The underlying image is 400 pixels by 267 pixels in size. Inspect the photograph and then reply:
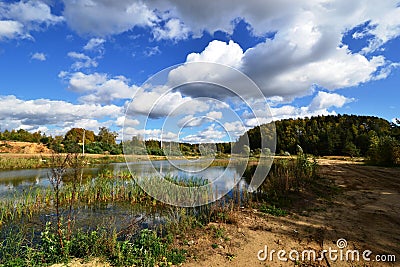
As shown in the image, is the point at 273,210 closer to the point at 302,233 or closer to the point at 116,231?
the point at 302,233

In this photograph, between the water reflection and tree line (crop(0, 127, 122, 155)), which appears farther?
tree line (crop(0, 127, 122, 155))

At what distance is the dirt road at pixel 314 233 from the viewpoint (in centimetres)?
422

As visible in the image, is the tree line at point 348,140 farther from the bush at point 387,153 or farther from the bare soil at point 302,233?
the bare soil at point 302,233

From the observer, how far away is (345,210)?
672 cm

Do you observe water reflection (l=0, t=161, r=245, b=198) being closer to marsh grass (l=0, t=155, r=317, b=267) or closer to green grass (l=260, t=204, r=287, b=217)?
marsh grass (l=0, t=155, r=317, b=267)

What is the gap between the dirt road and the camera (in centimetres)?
422

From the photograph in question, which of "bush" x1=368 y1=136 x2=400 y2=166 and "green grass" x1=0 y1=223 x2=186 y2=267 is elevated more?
"bush" x1=368 y1=136 x2=400 y2=166

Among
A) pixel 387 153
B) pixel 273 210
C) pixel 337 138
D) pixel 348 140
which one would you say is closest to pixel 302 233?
pixel 273 210

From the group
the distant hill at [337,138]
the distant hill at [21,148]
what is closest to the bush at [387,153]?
the distant hill at [337,138]

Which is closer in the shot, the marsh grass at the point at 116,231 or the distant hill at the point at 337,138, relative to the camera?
the marsh grass at the point at 116,231

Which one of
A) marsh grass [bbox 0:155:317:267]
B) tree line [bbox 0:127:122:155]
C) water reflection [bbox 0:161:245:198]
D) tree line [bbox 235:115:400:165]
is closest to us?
marsh grass [bbox 0:155:317:267]

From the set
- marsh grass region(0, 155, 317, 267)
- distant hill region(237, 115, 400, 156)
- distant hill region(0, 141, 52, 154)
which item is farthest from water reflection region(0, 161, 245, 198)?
distant hill region(0, 141, 52, 154)

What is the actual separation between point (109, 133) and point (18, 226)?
201 ft

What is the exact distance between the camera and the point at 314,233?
16.9 feet
